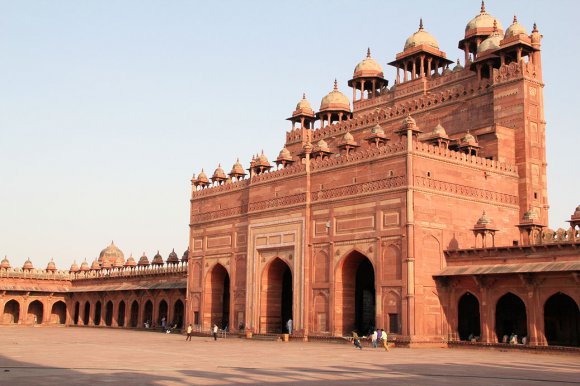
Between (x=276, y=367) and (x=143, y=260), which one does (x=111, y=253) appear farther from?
(x=276, y=367)

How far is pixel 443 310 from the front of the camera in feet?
91.5

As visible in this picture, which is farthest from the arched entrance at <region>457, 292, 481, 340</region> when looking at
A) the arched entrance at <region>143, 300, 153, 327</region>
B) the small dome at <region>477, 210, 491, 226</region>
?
the arched entrance at <region>143, 300, 153, 327</region>

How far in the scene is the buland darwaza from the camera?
26.7 meters

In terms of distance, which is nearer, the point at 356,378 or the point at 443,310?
the point at 356,378

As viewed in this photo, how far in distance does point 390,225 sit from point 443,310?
3.86 metres

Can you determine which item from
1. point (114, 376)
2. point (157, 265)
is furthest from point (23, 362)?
point (157, 265)

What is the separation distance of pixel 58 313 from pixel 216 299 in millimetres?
24152

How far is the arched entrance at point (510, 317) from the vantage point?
27.9 m

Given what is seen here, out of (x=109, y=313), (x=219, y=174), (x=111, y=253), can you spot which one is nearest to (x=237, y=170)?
(x=219, y=174)

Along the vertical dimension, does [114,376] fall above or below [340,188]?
below

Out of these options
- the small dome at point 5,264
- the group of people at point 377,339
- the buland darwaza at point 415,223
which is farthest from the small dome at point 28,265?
the group of people at point 377,339

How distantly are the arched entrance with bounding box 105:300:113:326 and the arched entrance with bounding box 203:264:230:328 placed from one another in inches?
661

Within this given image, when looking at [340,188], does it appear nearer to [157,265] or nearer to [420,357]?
[420,357]

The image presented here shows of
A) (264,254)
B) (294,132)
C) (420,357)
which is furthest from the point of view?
(294,132)
